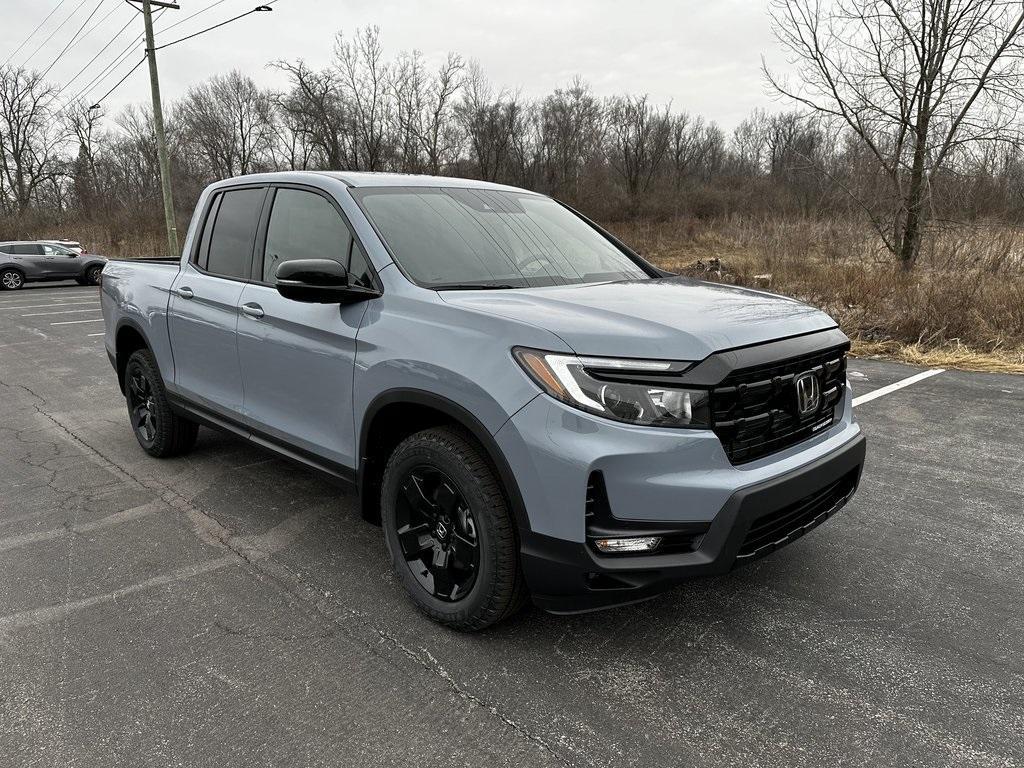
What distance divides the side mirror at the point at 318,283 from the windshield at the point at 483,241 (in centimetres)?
25

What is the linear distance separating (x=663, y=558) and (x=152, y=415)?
4.00m

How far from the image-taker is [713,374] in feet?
7.35

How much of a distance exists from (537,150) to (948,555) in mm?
51361

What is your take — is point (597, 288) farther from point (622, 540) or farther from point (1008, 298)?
point (1008, 298)

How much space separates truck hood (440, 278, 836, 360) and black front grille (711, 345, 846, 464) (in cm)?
12

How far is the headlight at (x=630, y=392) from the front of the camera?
7.25ft

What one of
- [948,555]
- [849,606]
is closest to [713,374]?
[849,606]

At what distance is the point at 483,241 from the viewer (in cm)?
330

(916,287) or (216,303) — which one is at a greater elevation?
(216,303)

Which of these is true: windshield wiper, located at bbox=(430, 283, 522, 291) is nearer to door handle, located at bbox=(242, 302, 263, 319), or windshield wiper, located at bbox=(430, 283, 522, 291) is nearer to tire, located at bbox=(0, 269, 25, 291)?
door handle, located at bbox=(242, 302, 263, 319)

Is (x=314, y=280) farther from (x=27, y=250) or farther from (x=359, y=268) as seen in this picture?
(x=27, y=250)

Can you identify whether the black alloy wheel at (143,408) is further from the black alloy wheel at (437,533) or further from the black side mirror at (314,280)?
the black alloy wheel at (437,533)

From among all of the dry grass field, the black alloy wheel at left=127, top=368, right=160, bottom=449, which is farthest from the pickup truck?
the dry grass field

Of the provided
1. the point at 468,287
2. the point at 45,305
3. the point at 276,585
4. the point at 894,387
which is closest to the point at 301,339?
the point at 468,287
